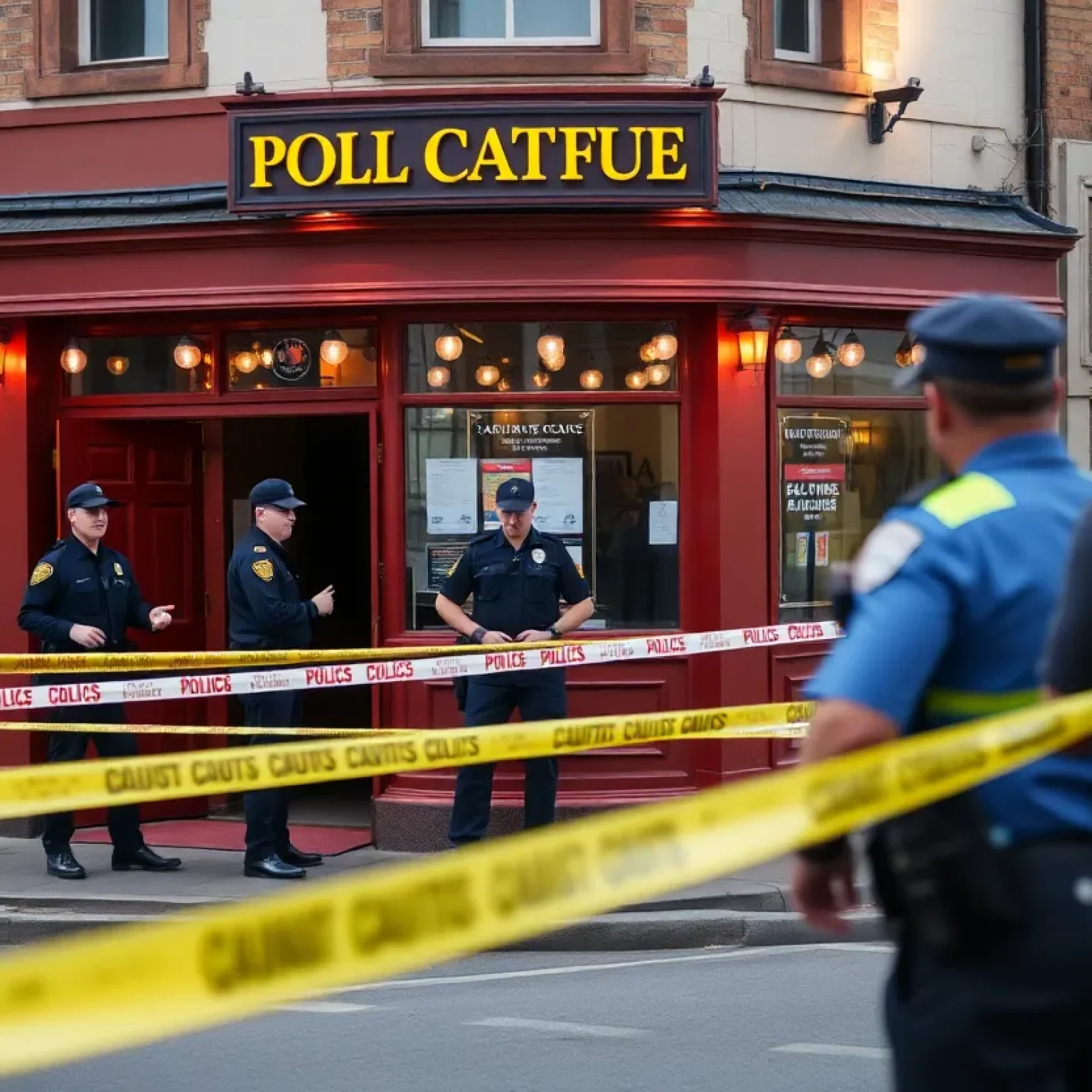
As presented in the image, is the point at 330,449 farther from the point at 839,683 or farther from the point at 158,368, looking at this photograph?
the point at 839,683

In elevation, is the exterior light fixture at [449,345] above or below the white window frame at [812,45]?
below

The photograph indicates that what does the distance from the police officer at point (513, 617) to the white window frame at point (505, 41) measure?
277 cm

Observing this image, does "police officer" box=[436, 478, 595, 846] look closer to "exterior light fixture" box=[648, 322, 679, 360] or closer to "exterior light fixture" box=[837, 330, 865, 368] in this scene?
"exterior light fixture" box=[648, 322, 679, 360]

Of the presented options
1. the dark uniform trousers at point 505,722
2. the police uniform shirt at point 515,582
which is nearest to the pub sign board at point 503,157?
the police uniform shirt at point 515,582

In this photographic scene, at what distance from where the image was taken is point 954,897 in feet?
8.71

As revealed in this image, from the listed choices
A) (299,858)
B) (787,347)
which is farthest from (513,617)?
(787,347)

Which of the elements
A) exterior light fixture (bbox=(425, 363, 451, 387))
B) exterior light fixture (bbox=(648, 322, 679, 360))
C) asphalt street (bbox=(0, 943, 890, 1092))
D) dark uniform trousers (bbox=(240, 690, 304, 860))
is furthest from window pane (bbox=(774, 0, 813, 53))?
asphalt street (bbox=(0, 943, 890, 1092))

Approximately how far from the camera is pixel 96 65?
12086 millimetres

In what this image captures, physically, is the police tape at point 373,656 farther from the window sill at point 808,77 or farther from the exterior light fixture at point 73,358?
the window sill at point 808,77

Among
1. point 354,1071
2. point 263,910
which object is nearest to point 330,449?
point 354,1071

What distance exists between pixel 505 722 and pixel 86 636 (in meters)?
2.28

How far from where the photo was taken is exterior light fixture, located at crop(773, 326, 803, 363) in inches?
453

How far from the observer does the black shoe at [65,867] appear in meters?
10.1

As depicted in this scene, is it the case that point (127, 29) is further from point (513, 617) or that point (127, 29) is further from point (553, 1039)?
point (553, 1039)
